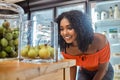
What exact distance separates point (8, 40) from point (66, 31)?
113 cm

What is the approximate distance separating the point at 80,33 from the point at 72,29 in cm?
12

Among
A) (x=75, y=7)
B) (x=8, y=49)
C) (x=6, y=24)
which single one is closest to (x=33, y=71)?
(x=8, y=49)

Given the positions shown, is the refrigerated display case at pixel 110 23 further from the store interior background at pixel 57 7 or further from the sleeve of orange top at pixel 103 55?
the sleeve of orange top at pixel 103 55

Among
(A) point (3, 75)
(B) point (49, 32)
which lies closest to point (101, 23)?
(B) point (49, 32)

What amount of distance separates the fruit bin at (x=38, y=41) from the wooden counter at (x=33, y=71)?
0.07 m

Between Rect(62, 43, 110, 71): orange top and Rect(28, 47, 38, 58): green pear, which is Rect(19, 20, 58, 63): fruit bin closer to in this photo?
Rect(28, 47, 38, 58): green pear

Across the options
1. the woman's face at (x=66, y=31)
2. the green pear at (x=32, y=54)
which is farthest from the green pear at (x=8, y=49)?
the woman's face at (x=66, y=31)

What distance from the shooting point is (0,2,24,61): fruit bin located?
2.18ft

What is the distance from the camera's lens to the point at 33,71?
1.80 ft

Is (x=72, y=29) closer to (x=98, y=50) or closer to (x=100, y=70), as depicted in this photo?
(x=98, y=50)

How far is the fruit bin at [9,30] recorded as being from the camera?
664 mm

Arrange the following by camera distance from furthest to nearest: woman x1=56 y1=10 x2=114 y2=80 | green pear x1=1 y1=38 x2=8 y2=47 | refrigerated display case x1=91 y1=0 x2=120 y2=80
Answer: refrigerated display case x1=91 y1=0 x2=120 y2=80
woman x1=56 y1=10 x2=114 y2=80
green pear x1=1 y1=38 x2=8 y2=47

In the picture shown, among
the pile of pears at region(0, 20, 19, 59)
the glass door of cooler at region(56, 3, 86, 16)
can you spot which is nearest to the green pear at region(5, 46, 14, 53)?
the pile of pears at region(0, 20, 19, 59)

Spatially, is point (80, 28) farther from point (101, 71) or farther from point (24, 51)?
point (24, 51)
